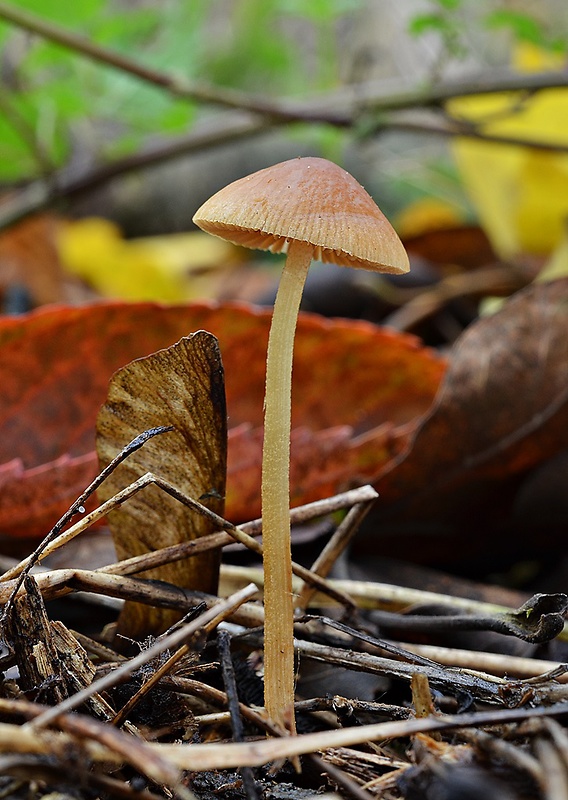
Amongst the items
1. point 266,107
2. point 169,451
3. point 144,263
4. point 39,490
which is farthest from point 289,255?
point 144,263

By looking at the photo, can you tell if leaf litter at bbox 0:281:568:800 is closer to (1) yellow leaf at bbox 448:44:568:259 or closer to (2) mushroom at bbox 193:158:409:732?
(2) mushroom at bbox 193:158:409:732

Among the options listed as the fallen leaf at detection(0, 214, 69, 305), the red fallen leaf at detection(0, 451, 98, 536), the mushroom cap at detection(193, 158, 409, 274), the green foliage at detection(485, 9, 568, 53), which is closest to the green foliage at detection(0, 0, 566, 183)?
the green foliage at detection(485, 9, 568, 53)

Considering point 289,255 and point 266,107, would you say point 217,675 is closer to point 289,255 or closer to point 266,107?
point 289,255

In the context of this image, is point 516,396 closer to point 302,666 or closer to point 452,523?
point 452,523

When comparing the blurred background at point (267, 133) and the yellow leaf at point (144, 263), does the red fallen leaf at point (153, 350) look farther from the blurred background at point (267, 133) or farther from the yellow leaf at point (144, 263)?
the yellow leaf at point (144, 263)

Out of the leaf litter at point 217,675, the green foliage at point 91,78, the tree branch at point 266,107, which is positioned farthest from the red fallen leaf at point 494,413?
the green foliage at point 91,78

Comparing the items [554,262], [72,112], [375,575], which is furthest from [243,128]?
[375,575]
